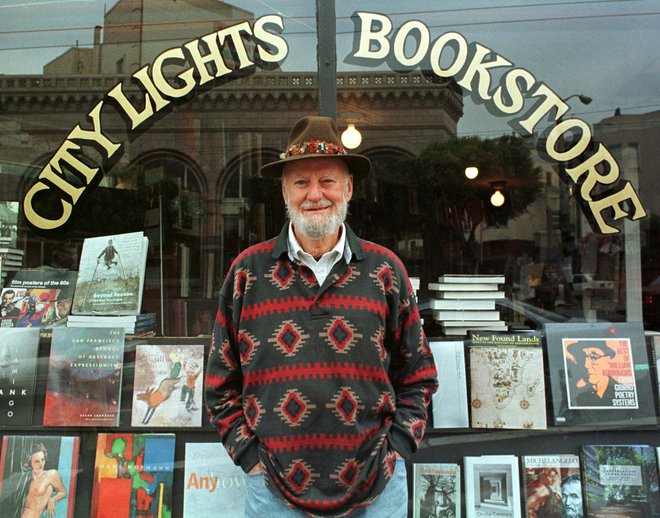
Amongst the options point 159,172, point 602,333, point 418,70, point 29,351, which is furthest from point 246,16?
point 602,333

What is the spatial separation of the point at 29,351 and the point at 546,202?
328 centimetres

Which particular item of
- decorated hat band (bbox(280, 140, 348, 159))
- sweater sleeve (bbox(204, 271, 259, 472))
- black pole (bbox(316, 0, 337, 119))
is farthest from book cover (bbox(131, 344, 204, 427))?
black pole (bbox(316, 0, 337, 119))

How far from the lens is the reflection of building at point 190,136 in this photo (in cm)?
321

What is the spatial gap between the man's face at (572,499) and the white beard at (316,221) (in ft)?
5.51

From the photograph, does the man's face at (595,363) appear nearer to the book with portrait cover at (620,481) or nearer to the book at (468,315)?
the book with portrait cover at (620,481)

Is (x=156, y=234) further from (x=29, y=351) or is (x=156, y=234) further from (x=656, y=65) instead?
(x=656, y=65)

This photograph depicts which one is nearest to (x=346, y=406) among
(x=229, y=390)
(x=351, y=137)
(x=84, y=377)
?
(x=229, y=390)

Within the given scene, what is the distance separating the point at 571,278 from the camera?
11.6 feet

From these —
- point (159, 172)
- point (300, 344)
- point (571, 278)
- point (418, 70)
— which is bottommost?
point (300, 344)

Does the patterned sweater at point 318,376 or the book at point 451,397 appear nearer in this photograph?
the patterned sweater at point 318,376

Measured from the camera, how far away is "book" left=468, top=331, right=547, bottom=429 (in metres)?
2.37

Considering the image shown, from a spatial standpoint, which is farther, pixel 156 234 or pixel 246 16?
pixel 156 234

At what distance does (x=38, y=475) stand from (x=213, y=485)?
2.71 feet

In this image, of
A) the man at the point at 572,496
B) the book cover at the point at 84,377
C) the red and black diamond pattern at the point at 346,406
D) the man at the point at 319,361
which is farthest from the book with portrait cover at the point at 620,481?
the book cover at the point at 84,377
